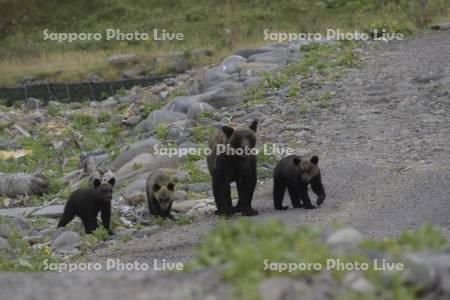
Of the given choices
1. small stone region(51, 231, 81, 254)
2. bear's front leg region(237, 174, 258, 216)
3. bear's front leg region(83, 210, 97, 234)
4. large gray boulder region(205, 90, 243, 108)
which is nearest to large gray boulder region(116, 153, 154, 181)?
bear's front leg region(83, 210, 97, 234)

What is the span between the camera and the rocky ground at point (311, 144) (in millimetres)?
10867

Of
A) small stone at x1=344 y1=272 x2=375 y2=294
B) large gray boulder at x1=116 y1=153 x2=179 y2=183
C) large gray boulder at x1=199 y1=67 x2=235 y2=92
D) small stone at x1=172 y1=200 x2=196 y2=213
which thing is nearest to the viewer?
small stone at x1=344 y1=272 x2=375 y2=294

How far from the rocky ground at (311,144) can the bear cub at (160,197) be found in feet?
0.89

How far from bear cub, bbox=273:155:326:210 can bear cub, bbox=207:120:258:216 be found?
52cm

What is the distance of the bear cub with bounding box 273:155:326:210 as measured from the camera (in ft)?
39.0

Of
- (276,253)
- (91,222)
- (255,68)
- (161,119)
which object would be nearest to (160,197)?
(91,222)

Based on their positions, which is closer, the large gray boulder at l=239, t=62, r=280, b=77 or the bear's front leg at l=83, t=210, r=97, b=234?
the bear's front leg at l=83, t=210, r=97, b=234

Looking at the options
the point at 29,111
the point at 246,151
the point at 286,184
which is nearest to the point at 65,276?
the point at 246,151

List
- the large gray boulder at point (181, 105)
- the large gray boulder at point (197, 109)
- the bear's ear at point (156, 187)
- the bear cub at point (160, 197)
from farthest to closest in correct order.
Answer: the large gray boulder at point (181, 105) < the large gray boulder at point (197, 109) < the bear's ear at point (156, 187) < the bear cub at point (160, 197)

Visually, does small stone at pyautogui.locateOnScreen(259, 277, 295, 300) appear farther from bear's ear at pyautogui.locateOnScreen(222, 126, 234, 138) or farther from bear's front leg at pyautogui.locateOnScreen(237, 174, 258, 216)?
bear's front leg at pyautogui.locateOnScreen(237, 174, 258, 216)

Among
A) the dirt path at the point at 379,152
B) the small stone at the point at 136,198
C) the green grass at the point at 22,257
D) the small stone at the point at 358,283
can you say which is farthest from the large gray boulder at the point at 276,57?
the small stone at the point at 358,283

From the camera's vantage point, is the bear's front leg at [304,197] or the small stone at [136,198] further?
the small stone at [136,198]

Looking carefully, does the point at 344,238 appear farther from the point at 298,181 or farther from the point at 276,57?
the point at 276,57

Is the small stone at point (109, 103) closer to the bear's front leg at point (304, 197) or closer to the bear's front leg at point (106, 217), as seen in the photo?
the bear's front leg at point (106, 217)
